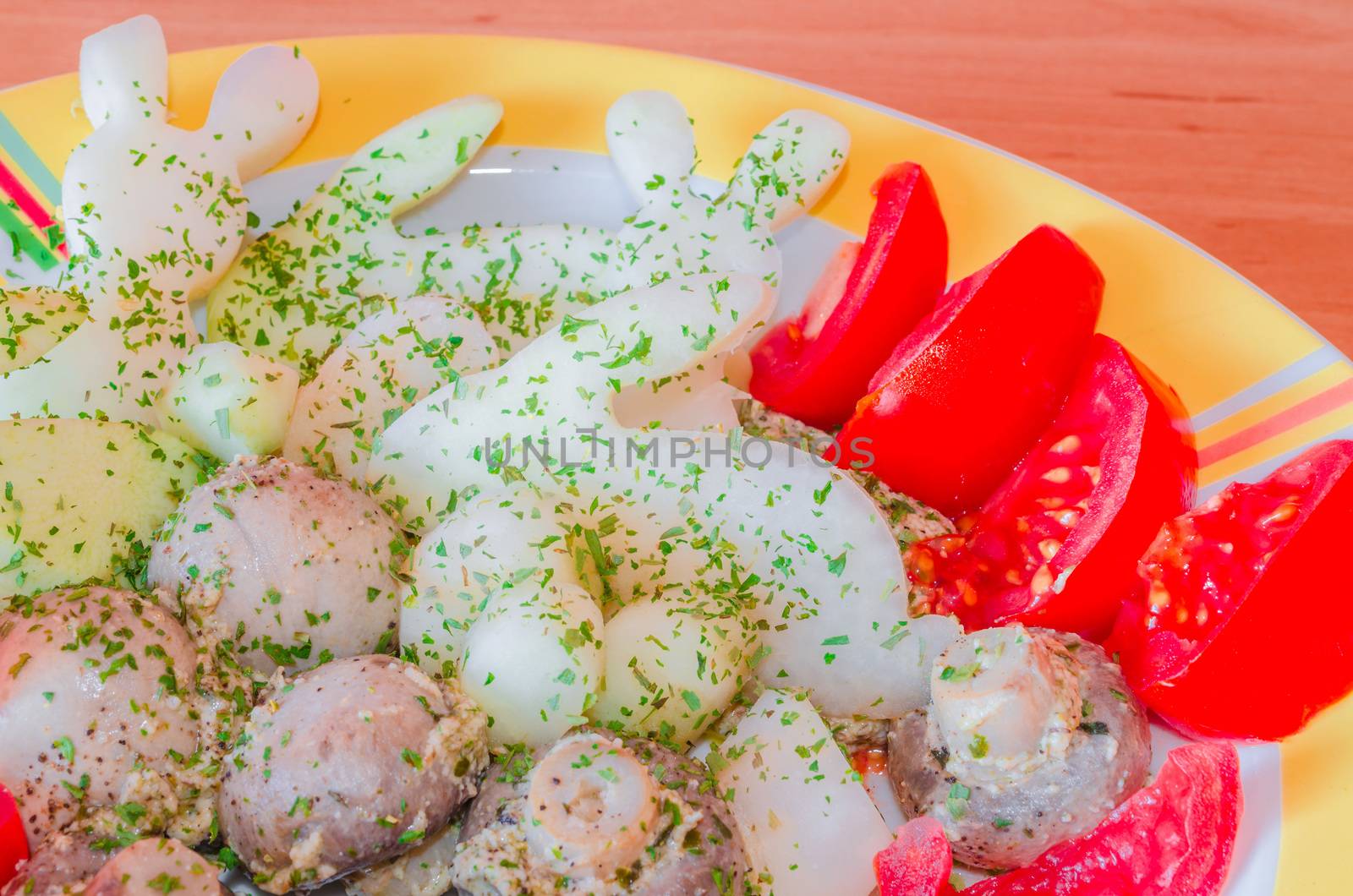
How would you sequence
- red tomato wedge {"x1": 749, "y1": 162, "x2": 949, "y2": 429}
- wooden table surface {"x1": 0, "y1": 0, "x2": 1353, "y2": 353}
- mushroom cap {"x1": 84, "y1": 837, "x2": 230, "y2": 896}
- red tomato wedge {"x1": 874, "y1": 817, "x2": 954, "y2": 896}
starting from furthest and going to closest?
wooden table surface {"x1": 0, "y1": 0, "x2": 1353, "y2": 353} → red tomato wedge {"x1": 749, "y1": 162, "x2": 949, "y2": 429} → red tomato wedge {"x1": 874, "y1": 817, "x2": 954, "y2": 896} → mushroom cap {"x1": 84, "y1": 837, "x2": 230, "y2": 896}

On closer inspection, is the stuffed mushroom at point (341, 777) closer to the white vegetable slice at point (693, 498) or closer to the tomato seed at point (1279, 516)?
the white vegetable slice at point (693, 498)

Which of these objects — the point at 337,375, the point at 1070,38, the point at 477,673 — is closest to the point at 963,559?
the point at 477,673

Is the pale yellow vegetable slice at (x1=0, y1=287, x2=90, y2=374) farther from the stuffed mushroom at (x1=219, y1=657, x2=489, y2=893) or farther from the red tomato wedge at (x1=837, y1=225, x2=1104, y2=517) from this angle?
the red tomato wedge at (x1=837, y1=225, x2=1104, y2=517)

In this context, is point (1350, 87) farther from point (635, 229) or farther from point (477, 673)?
point (477, 673)

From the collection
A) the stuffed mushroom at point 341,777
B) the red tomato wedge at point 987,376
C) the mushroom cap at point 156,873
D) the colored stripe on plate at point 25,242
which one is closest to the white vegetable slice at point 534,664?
the stuffed mushroom at point 341,777

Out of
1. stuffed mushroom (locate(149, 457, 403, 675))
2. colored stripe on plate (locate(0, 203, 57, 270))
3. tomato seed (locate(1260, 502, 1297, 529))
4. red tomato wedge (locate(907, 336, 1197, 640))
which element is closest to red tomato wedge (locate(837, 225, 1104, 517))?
red tomato wedge (locate(907, 336, 1197, 640))
